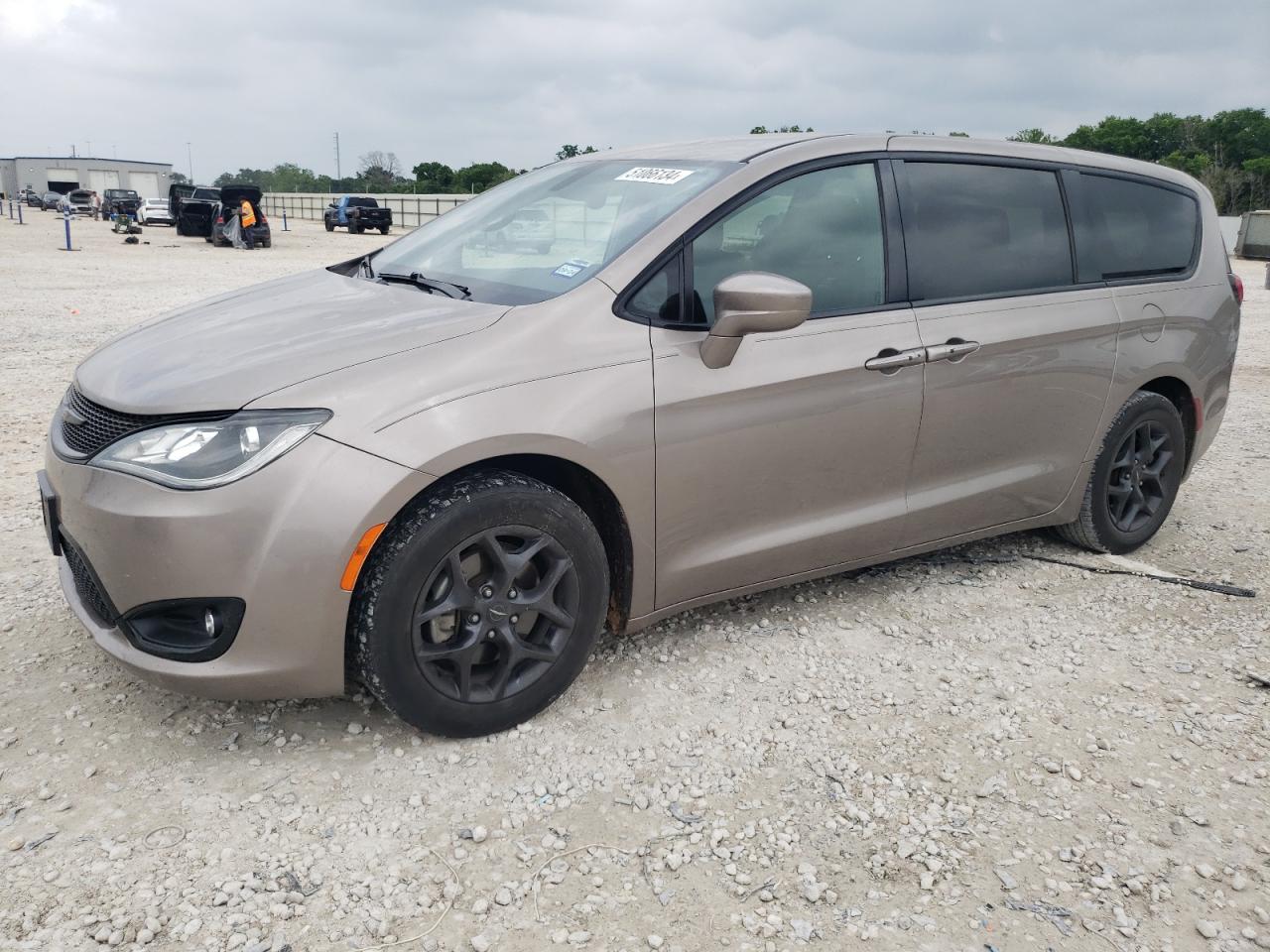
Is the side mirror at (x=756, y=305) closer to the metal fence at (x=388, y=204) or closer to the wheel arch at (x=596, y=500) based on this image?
the wheel arch at (x=596, y=500)

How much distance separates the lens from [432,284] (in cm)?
347

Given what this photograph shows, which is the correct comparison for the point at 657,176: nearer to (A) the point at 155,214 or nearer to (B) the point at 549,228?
(B) the point at 549,228

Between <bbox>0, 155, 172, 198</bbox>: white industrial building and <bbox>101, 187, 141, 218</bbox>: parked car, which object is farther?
<bbox>0, 155, 172, 198</bbox>: white industrial building

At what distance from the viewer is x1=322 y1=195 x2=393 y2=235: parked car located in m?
39.9

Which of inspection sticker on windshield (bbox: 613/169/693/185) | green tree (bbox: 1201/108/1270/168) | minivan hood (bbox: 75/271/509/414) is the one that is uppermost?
green tree (bbox: 1201/108/1270/168)

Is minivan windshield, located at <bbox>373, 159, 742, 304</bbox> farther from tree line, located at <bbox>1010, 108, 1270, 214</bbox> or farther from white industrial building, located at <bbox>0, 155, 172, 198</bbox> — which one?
white industrial building, located at <bbox>0, 155, 172, 198</bbox>

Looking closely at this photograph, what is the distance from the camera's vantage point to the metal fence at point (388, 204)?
49375 millimetres

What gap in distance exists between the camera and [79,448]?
2.85m

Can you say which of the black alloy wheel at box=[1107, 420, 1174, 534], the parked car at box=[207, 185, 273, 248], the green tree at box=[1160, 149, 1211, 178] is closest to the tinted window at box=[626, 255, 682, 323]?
the black alloy wheel at box=[1107, 420, 1174, 534]

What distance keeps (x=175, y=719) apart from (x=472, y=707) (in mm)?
907

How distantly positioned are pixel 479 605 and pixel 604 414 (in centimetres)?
64

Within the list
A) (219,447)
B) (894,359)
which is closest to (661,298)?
(894,359)

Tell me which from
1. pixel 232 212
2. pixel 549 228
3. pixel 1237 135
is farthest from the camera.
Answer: pixel 1237 135

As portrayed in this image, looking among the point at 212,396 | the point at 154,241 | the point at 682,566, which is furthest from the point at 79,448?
the point at 154,241
